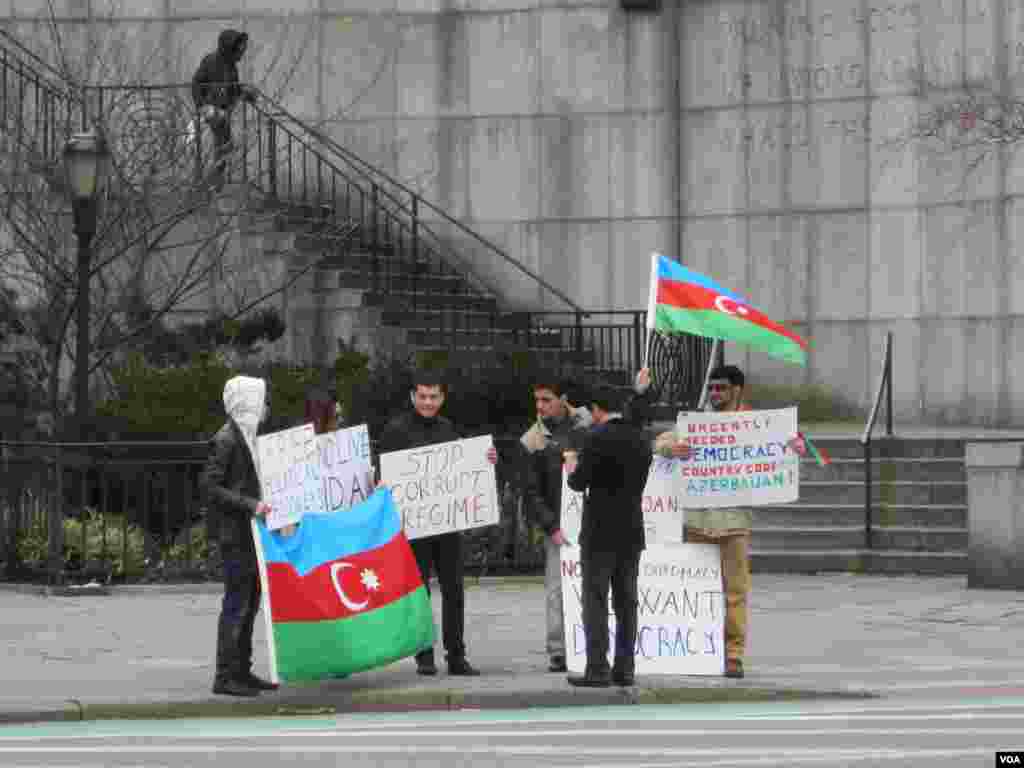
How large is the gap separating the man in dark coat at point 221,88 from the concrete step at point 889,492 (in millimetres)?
6851

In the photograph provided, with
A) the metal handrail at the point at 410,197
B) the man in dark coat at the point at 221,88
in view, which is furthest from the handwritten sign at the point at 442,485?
the metal handrail at the point at 410,197

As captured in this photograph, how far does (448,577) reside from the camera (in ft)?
47.0

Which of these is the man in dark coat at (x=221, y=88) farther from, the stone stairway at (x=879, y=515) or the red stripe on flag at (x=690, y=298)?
the red stripe on flag at (x=690, y=298)

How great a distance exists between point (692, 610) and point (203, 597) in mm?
5943

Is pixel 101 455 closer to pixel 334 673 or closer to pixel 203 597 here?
pixel 203 597

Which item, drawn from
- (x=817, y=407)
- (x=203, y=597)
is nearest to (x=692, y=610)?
(x=203, y=597)

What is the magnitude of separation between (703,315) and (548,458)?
4.71 ft

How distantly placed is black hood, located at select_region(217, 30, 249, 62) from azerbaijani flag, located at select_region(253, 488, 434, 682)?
12.5 metres

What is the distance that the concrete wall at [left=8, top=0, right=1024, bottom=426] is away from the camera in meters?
25.7

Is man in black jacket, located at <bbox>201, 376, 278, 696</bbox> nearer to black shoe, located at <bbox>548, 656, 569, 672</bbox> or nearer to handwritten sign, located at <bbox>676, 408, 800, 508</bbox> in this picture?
black shoe, located at <bbox>548, 656, 569, 672</bbox>

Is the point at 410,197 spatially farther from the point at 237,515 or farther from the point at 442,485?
the point at 237,515

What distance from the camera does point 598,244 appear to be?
27.8 m

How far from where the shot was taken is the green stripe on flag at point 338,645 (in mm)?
13500

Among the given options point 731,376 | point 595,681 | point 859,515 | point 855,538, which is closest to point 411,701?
point 595,681
